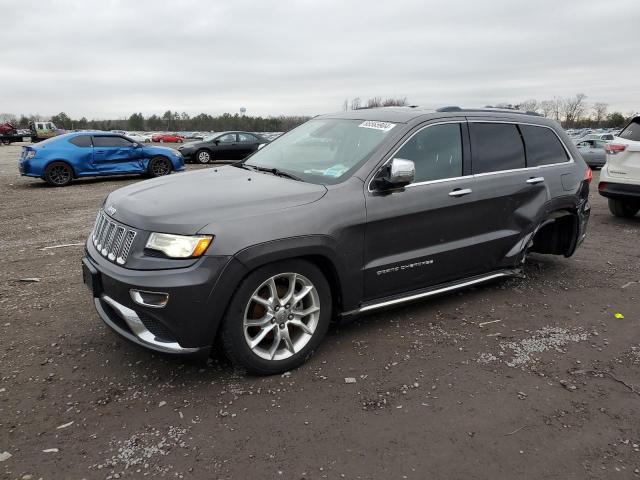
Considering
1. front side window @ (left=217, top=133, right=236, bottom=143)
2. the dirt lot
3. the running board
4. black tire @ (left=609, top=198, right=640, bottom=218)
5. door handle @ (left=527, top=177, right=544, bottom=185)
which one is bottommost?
the dirt lot

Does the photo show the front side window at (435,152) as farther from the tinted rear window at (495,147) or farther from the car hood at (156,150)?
the car hood at (156,150)

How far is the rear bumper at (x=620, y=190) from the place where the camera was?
780 cm

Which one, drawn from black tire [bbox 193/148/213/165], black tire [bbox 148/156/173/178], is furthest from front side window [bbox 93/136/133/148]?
black tire [bbox 193/148/213/165]

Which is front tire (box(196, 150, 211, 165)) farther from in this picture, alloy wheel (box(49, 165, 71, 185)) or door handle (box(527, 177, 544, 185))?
door handle (box(527, 177, 544, 185))

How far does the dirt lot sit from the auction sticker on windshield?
1.58 m

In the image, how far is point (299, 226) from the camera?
3.16 meters

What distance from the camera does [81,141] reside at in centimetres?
1311

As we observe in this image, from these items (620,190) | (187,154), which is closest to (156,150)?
(187,154)

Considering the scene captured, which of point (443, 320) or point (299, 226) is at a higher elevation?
point (299, 226)

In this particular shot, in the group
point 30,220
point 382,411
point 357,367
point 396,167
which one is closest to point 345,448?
point 382,411

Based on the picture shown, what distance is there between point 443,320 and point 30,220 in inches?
290

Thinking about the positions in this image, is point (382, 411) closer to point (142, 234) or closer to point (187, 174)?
point (142, 234)

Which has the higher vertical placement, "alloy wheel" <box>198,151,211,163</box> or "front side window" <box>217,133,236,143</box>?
"front side window" <box>217,133,236,143</box>

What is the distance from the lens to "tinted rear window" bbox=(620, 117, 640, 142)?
7.88 meters
